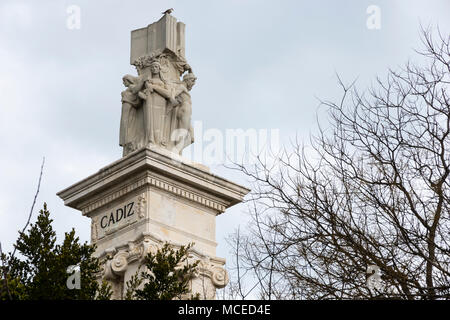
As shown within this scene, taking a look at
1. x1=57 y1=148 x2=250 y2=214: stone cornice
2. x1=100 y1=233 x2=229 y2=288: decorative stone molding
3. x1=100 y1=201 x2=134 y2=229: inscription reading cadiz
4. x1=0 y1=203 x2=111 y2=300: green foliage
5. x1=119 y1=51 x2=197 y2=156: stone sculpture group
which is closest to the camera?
x1=0 y1=203 x2=111 y2=300: green foliage

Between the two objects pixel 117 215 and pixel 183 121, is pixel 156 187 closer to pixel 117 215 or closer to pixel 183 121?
pixel 117 215

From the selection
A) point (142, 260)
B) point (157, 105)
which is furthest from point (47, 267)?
point (157, 105)

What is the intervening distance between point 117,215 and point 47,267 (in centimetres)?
435

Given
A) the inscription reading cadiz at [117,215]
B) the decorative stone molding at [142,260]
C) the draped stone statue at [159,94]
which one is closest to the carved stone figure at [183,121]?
the draped stone statue at [159,94]

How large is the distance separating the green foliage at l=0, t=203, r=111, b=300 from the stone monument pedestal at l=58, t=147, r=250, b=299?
9.93 ft

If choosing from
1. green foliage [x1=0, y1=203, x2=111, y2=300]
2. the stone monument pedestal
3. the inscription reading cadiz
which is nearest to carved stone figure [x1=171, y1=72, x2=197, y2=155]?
the stone monument pedestal

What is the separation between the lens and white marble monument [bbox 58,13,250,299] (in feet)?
54.6

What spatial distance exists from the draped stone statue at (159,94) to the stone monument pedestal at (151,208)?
22.7 inches

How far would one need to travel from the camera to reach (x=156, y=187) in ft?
55.2

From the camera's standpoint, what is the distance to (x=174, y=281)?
43.7ft

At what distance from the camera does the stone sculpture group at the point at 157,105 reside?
17828 millimetres

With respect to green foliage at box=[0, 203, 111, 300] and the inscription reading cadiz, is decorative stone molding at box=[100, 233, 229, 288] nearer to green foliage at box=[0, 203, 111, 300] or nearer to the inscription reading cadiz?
the inscription reading cadiz
